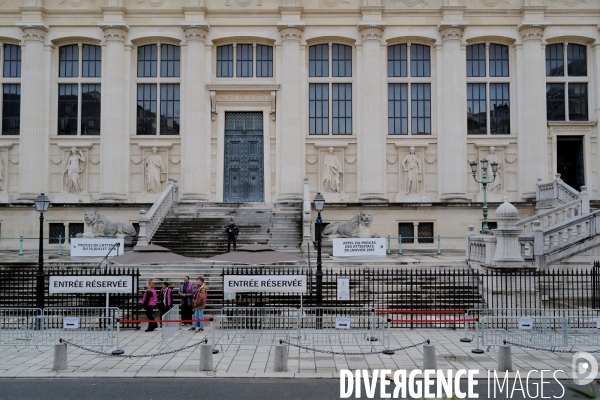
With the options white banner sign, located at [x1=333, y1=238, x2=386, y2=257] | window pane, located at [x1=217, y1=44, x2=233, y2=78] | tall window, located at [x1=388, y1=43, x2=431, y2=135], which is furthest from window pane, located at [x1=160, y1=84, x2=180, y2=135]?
white banner sign, located at [x1=333, y1=238, x2=386, y2=257]

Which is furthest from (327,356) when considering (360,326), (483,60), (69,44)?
(69,44)

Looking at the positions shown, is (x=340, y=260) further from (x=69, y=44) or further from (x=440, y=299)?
(x=69, y=44)

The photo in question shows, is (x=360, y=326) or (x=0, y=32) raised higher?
(x=0, y=32)

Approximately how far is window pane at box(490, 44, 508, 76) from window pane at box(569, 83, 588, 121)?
13.8 ft

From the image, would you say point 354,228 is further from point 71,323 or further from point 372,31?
point 71,323

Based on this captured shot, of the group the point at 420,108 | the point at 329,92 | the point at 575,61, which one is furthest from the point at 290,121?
the point at 575,61

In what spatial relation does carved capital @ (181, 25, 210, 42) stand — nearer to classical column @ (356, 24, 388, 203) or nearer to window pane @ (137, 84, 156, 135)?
window pane @ (137, 84, 156, 135)

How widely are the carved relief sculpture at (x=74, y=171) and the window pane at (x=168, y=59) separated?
6955 mm

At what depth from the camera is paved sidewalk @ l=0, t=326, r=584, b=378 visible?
12.9 meters

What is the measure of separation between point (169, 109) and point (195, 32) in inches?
189

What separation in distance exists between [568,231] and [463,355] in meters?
11.1

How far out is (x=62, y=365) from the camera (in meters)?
13.0

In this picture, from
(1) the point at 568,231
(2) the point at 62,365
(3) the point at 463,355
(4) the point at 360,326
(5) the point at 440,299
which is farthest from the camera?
(1) the point at 568,231

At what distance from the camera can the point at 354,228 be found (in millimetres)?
27641
